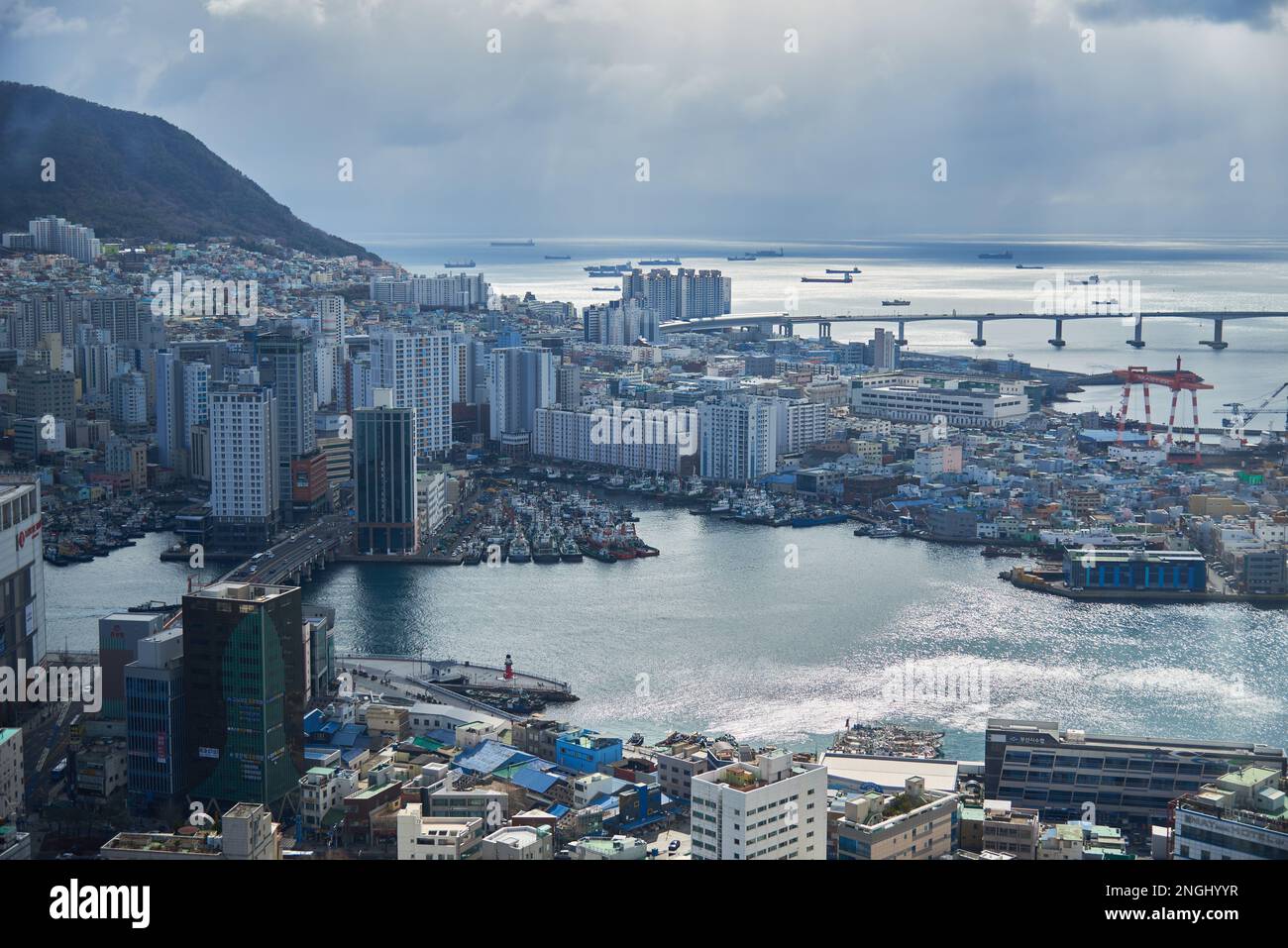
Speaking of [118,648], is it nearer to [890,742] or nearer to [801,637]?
[890,742]

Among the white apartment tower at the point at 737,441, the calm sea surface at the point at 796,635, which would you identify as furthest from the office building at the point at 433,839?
the white apartment tower at the point at 737,441

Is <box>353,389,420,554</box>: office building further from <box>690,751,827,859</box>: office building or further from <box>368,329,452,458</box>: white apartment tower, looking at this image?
<box>690,751,827,859</box>: office building

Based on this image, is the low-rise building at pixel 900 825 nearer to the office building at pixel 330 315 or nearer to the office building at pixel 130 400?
the office building at pixel 130 400

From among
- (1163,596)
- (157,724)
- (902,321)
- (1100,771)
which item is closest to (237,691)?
(157,724)


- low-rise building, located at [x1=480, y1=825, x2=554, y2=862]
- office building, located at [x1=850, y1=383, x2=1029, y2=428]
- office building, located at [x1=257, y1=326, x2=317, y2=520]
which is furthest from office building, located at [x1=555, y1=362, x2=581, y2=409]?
low-rise building, located at [x1=480, y1=825, x2=554, y2=862]
